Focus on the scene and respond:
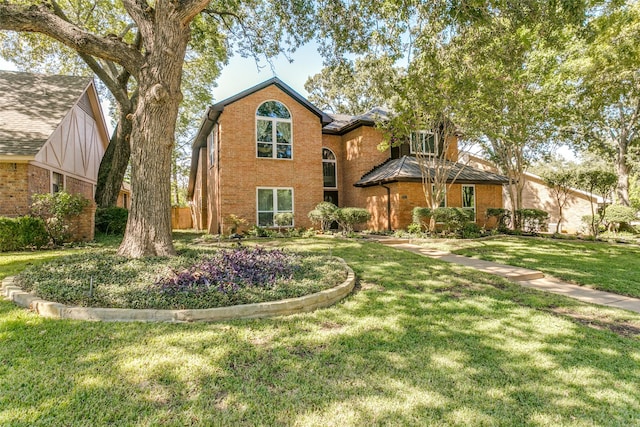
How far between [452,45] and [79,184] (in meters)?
17.3

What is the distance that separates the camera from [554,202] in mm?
→ 21219

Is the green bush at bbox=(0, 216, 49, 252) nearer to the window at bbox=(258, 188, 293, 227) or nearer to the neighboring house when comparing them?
the window at bbox=(258, 188, 293, 227)

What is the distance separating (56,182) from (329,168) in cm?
1274

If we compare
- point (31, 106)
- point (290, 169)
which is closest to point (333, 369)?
point (290, 169)

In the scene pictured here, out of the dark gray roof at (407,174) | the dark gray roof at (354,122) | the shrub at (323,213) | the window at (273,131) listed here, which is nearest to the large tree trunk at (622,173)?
the dark gray roof at (407,174)

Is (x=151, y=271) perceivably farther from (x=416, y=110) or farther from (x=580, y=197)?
(x=580, y=197)

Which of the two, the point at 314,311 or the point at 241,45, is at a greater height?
the point at 241,45

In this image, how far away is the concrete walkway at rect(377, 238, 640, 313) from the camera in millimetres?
4907

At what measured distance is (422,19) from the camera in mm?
7699

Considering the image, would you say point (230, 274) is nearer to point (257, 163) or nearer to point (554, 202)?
point (257, 163)

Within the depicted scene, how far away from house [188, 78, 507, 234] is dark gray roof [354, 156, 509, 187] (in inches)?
2.1

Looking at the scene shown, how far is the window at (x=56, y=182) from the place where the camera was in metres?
12.5

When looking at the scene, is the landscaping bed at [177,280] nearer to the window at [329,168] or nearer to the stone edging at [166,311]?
the stone edging at [166,311]

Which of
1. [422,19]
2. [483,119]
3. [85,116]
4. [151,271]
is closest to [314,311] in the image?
[151,271]
